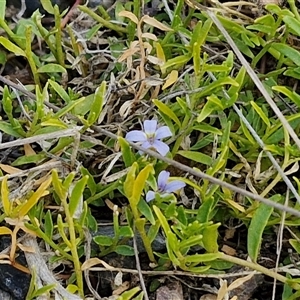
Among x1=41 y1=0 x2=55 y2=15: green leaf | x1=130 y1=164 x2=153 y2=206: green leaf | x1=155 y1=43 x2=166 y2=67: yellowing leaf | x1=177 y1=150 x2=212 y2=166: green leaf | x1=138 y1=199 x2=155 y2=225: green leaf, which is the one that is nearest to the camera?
x1=130 y1=164 x2=153 y2=206: green leaf

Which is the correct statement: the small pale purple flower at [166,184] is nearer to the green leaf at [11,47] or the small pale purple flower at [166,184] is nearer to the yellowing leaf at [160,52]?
the yellowing leaf at [160,52]

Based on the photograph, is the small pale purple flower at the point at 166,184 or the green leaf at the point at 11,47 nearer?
the small pale purple flower at the point at 166,184

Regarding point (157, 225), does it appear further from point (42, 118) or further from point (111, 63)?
point (111, 63)

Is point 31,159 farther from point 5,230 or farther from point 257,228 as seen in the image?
point 257,228

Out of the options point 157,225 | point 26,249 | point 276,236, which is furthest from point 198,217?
point 26,249

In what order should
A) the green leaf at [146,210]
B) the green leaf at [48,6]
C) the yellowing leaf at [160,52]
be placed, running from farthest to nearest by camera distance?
the green leaf at [48,6] → the yellowing leaf at [160,52] → the green leaf at [146,210]

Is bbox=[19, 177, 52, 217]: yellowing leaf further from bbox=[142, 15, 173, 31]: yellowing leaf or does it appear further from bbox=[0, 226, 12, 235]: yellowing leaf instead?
bbox=[142, 15, 173, 31]: yellowing leaf

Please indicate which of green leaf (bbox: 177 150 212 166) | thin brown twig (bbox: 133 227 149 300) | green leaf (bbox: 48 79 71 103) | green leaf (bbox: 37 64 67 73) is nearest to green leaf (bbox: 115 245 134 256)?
Result: thin brown twig (bbox: 133 227 149 300)

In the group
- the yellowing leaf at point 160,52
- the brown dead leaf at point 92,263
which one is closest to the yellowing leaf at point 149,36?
the yellowing leaf at point 160,52
